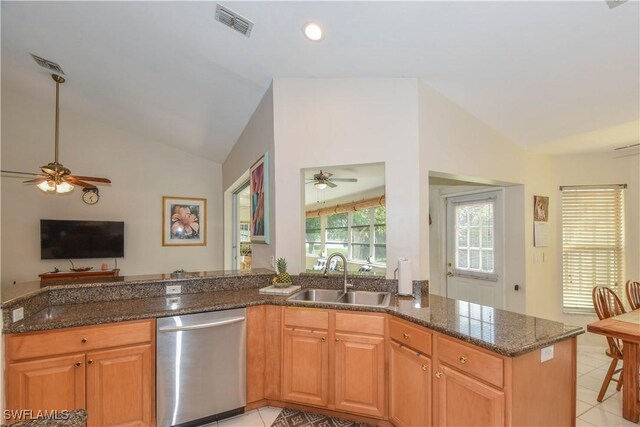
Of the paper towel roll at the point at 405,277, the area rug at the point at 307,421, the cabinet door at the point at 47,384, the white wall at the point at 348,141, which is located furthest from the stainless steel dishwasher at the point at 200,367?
the paper towel roll at the point at 405,277

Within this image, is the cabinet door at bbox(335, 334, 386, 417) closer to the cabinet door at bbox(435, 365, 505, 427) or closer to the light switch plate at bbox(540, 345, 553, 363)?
the cabinet door at bbox(435, 365, 505, 427)

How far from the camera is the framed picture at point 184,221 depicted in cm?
557

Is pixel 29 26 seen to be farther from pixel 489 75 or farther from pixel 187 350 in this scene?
pixel 489 75

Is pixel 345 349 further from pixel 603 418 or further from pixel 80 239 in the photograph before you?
pixel 80 239

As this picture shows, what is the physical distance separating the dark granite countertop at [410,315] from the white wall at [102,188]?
335 centimetres

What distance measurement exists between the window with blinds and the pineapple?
135 inches

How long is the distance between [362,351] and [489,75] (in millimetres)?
2272

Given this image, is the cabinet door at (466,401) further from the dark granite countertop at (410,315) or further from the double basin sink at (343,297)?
the double basin sink at (343,297)

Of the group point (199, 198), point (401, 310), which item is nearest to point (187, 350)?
point (401, 310)

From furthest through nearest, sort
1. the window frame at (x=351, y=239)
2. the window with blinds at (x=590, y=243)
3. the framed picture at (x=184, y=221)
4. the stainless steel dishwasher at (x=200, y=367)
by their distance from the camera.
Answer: the window frame at (x=351, y=239) < the framed picture at (x=184, y=221) < the window with blinds at (x=590, y=243) < the stainless steel dishwasher at (x=200, y=367)

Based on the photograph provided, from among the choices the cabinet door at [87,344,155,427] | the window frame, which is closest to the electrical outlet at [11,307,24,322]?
the cabinet door at [87,344,155,427]

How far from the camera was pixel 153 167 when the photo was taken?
5.53m

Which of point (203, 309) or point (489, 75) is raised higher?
point (489, 75)

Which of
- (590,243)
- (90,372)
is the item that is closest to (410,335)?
(90,372)
